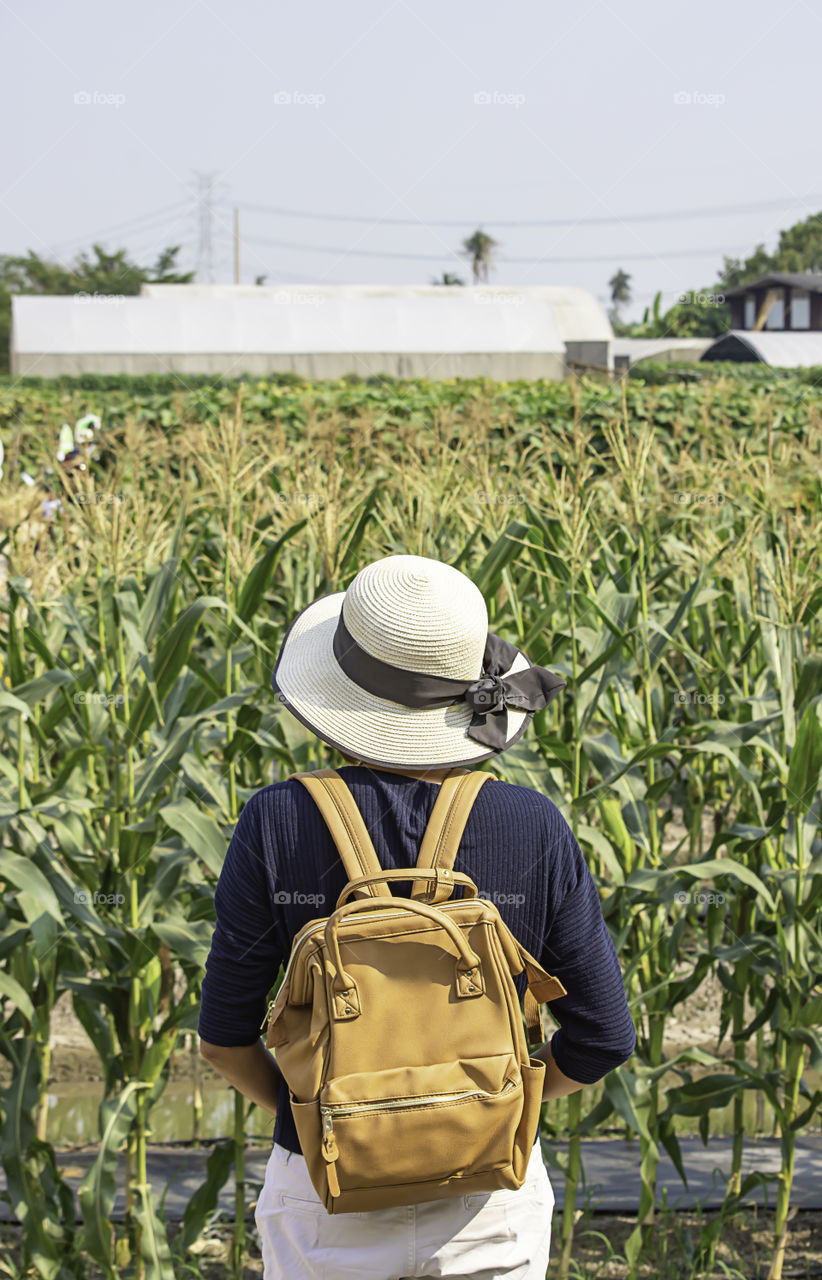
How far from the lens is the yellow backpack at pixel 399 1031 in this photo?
4.60ft

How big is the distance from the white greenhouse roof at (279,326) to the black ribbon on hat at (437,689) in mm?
21771

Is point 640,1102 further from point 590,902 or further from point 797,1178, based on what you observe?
point 590,902

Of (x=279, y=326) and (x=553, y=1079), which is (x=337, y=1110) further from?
(x=279, y=326)

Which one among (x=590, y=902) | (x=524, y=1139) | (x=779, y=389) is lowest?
(x=524, y=1139)

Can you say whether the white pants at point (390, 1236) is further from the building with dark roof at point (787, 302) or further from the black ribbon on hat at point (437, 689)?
the building with dark roof at point (787, 302)

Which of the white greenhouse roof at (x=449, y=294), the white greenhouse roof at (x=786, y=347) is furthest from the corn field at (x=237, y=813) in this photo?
the white greenhouse roof at (x=786, y=347)

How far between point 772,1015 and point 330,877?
6.35 ft

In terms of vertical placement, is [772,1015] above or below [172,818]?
below

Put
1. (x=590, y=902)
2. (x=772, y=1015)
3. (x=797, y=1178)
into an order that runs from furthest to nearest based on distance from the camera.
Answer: (x=797, y=1178) < (x=772, y=1015) < (x=590, y=902)

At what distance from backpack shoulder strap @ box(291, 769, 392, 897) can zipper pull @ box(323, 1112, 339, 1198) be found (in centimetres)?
28

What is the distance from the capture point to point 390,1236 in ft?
5.03

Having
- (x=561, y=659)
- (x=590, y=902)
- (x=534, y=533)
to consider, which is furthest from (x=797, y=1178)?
(x=590, y=902)

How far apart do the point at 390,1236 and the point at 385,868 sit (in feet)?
1.66

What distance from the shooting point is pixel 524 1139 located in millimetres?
1540
